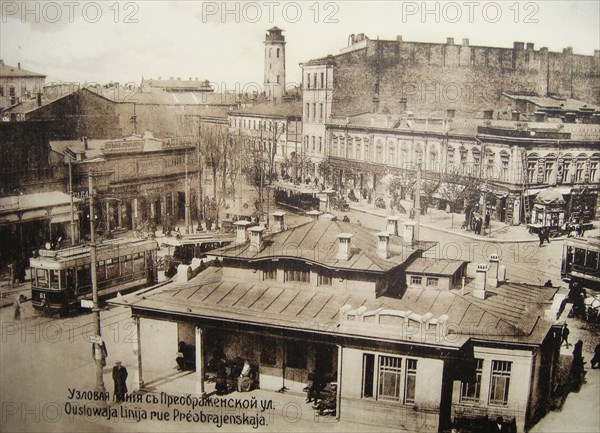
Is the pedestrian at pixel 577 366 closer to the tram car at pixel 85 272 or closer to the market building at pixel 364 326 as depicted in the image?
the market building at pixel 364 326

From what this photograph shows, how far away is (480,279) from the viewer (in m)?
7.92

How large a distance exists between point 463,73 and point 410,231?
2071 mm

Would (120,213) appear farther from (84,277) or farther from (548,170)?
(548,170)

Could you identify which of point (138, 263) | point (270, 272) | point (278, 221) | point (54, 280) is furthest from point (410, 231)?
point (54, 280)

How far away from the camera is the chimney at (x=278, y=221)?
27.9 feet

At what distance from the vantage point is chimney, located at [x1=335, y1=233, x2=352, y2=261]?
7.92m

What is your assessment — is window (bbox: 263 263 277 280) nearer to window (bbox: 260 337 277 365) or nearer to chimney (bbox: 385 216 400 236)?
window (bbox: 260 337 277 365)

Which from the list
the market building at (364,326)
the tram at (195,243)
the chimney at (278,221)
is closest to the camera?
the market building at (364,326)

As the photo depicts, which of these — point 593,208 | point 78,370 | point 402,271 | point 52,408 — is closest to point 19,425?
point 52,408

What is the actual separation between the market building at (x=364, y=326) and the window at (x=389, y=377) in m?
0.01

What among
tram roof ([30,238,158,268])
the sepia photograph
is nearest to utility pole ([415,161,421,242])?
the sepia photograph

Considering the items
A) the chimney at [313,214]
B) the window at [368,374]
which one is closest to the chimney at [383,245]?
the chimney at [313,214]

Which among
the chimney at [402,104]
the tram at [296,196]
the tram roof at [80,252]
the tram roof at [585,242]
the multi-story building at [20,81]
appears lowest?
the tram roof at [80,252]

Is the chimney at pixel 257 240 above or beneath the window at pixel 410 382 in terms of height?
above
